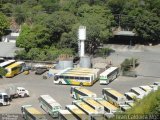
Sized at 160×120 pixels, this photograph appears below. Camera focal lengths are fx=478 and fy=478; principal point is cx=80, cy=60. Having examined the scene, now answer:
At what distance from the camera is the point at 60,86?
26.0 meters

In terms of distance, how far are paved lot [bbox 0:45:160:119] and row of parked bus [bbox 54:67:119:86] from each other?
296 millimetres

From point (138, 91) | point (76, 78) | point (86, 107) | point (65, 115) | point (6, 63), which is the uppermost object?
point (6, 63)

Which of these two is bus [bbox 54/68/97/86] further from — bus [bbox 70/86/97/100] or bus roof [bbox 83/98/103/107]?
→ bus roof [bbox 83/98/103/107]

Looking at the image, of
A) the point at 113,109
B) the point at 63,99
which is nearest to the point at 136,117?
the point at 113,109

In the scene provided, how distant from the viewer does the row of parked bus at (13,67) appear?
27750 millimetres

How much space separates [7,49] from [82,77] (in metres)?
8.20

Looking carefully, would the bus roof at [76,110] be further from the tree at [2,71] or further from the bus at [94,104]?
the tree at [2,71]

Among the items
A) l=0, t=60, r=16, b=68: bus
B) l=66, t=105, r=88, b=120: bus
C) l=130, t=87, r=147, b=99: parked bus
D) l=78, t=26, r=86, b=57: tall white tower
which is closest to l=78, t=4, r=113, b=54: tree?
l=78, t=26, r=86, b=57: tall white tower

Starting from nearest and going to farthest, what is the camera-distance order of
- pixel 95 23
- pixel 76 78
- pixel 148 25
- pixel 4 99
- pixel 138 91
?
pixel 4 99 → pixel 138 91 → pixel 76 78 → pixel 95 23 → pixel 148 25

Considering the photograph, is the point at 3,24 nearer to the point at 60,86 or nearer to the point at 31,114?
the point at 60,86

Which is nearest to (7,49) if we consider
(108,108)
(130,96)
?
(130,96)

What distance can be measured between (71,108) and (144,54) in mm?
13456

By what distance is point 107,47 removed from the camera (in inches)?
1348

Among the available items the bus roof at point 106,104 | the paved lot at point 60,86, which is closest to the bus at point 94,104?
the bus roof at point 106,104
